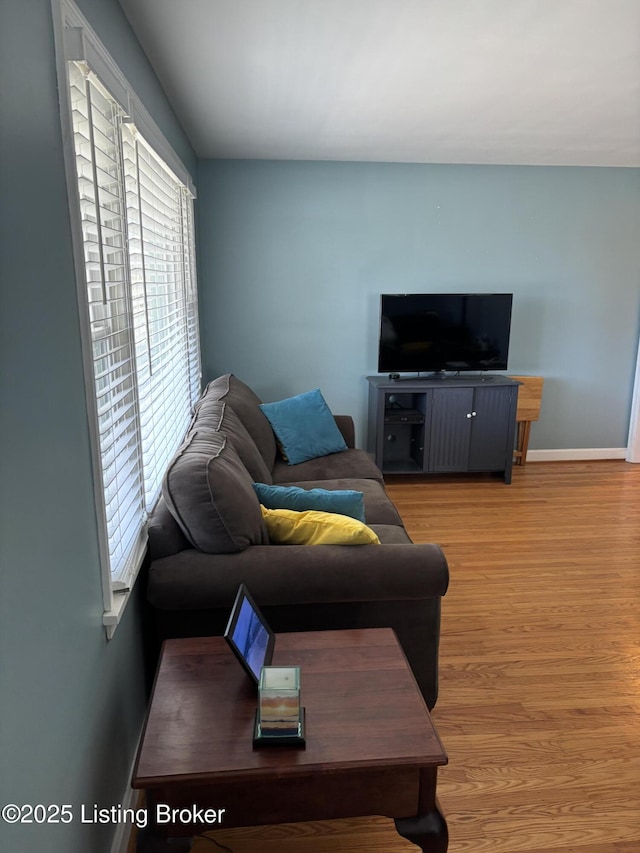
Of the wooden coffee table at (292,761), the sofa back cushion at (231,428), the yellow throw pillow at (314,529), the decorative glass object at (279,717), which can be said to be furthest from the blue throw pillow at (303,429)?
the decorative glass object at (279,717)

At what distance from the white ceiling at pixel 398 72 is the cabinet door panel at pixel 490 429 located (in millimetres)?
1749

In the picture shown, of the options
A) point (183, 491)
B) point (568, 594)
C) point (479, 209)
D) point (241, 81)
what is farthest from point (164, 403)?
point (479, 209)

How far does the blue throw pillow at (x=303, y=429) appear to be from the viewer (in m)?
3.72

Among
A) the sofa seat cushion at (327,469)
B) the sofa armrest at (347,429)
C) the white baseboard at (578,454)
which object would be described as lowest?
the white baseboard at (578,454)

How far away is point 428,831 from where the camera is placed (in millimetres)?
1353

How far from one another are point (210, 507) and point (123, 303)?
69cm

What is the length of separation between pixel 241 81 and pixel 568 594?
296cm

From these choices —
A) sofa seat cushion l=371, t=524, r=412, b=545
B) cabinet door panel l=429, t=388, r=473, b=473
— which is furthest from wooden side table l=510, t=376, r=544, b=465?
sofa seat cushion l=371, t=524, r=412, b=545

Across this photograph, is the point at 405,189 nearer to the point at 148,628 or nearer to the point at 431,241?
the point at 431,241

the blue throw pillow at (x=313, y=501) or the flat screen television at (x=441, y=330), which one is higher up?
the flat screen television at (x=441, y=330)

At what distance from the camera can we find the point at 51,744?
3.59ft

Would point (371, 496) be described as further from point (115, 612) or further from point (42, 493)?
point (42, 493)

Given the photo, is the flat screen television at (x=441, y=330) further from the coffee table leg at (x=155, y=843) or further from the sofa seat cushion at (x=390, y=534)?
the coffee table leg at (x=155, y=843)

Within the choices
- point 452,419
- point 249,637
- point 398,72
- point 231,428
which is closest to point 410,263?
point 452,419
